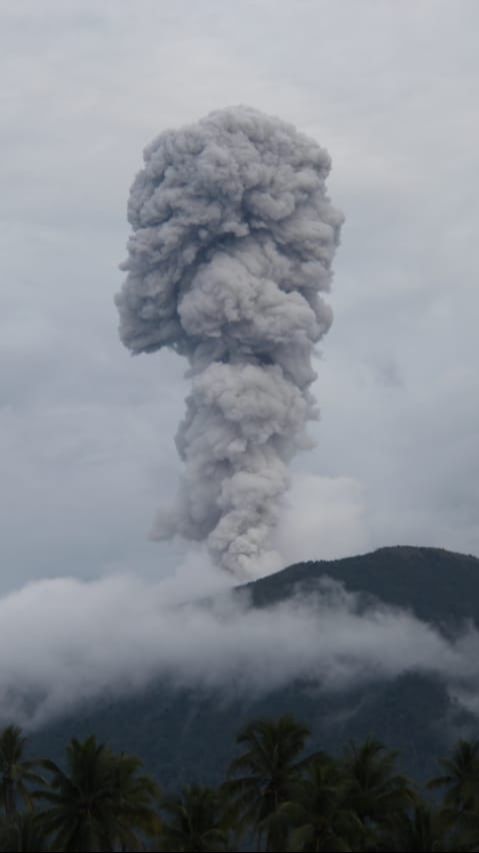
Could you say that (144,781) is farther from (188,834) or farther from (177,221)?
(177,221)

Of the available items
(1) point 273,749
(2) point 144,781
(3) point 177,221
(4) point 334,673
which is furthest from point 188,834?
(4) point 334,673

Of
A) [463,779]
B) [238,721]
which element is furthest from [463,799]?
[238,721]

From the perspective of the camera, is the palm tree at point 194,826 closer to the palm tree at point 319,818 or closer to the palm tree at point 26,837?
the palm tree at point 319,818

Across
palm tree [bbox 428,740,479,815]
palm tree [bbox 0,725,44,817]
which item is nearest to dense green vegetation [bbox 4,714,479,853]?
palm tree [bbox 428,740,479,815]

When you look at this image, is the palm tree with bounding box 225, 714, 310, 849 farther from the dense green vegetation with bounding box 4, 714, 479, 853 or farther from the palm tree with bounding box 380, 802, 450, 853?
the palm tree with bounding box 380, 802, 450, 853

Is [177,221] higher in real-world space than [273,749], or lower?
higher
